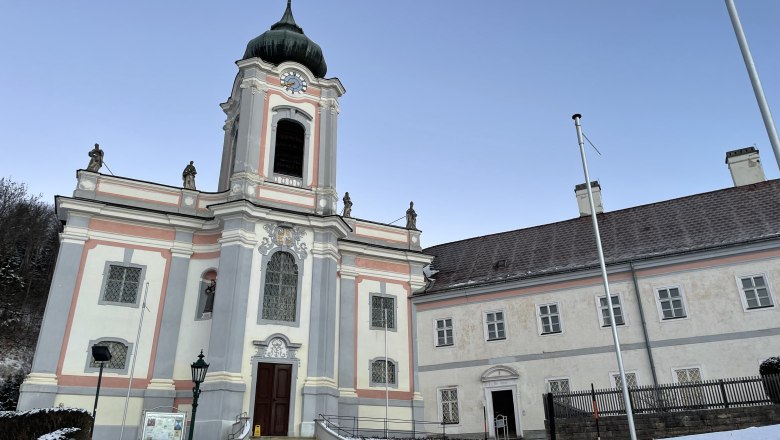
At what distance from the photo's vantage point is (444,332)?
29547 millimetres

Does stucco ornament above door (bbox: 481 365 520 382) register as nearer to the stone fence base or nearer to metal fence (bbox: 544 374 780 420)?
metal fence (bbox: 544 374 780 420)

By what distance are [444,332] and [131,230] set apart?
49.6 feet

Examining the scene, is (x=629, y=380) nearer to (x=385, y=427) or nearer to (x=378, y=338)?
(x=385, y=427)

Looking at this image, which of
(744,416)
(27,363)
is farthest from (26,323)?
(744,416)

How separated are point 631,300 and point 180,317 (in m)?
19.1

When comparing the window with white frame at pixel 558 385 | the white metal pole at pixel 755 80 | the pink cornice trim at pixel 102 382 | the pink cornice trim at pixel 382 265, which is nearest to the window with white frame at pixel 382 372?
the pink cornice trim at pixel 382 265

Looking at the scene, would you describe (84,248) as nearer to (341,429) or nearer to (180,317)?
(180,317)

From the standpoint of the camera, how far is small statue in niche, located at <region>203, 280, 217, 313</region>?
25.9m

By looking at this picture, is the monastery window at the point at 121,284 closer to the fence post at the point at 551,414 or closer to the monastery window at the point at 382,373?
the monastery window at the point at 382,373

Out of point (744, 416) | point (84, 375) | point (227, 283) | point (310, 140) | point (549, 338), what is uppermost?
point (310, 140)

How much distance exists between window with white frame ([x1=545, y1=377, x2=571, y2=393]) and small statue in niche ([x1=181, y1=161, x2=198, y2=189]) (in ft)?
60.4

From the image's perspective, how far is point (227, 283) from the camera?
2498cm

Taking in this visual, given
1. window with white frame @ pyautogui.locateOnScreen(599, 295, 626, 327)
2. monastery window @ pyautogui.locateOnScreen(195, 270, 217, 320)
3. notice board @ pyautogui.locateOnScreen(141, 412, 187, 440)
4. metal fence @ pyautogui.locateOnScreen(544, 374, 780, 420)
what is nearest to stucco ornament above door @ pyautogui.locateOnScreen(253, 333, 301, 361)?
monastery window @ pyautogui.locateOnScreen(195, 270, 217, 320)

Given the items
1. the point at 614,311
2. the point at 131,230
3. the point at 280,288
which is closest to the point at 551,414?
the point at 614,311
